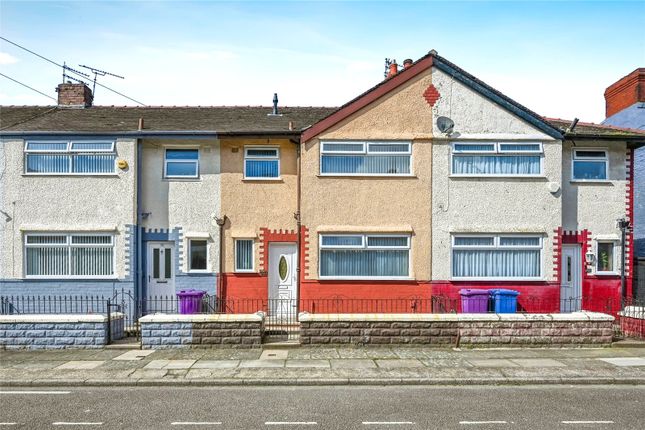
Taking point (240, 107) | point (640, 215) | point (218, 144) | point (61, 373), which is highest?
point (240, 107)

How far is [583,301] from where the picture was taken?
1428cm

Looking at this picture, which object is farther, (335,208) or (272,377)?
(335,208)

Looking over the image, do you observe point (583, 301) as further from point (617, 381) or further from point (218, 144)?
point (218, 144)

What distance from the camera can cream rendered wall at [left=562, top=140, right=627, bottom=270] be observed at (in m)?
14.5

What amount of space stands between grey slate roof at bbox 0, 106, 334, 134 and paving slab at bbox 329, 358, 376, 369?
7.14 meters

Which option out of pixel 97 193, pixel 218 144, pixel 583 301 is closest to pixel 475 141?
pixel 583 301

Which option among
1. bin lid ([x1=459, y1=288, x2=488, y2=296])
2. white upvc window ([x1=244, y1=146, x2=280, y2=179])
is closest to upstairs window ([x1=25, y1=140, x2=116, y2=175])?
white upvc window ([x1=244, y1=146, x2=280, y2=179])

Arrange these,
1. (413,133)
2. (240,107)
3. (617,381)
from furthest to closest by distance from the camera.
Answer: (240,107)
(413,133)
(617,381)

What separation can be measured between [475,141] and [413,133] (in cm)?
184

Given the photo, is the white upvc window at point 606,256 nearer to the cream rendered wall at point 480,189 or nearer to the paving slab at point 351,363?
the cream rendered wall at point 480,189

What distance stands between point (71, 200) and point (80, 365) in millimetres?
6739

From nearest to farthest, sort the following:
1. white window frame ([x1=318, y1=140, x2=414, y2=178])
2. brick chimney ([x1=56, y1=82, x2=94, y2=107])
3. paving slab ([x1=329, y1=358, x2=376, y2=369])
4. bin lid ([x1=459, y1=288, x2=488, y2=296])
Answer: paving slab ([x1=329, y1=358, x2=376, y2=369]) < bin lid ([x1=459, y1=288, x2=488, y2=296]) < white window frame ([x1=318, y1=140, x2=414, y2=178]) < brick chimney ([x1=56, y1=82, x2=94, y2=107])

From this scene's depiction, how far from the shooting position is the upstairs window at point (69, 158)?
14.7m

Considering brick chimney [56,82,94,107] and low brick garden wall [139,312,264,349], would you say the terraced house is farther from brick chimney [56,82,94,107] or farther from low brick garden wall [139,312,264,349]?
low brick garden wall [139,312,264,349]
